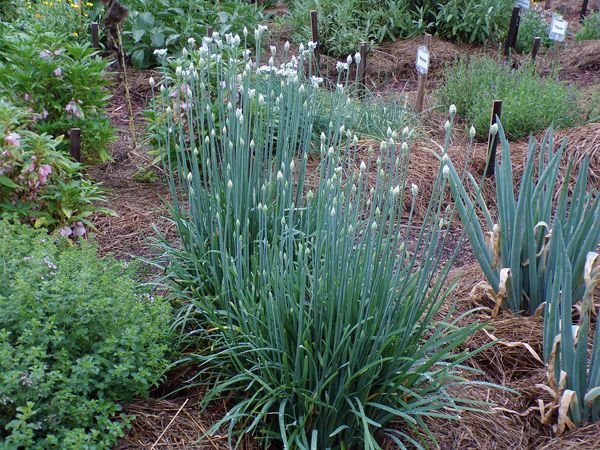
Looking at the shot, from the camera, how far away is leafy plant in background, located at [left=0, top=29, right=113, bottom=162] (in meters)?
4.34

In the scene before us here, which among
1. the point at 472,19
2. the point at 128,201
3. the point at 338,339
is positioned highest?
the point at 338,339

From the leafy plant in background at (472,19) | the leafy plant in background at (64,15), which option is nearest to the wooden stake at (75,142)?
the leafy plant in background at (64,15)

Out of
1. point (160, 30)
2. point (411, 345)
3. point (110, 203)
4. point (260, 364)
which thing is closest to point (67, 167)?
point (110, 203)

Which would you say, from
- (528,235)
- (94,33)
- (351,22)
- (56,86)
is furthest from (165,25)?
(528,235)

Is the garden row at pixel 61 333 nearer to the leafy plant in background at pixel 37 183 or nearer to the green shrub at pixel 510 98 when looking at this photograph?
the leafy plant in background at pixel 37 183

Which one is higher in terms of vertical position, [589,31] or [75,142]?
[75,142]

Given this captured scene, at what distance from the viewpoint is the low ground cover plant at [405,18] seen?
8.75 m

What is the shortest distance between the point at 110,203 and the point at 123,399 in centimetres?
214

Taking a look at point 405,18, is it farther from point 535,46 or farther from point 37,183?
point 37,183

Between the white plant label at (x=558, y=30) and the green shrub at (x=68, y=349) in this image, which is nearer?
the green shrub at (x=68, y=349)

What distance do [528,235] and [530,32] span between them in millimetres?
6710

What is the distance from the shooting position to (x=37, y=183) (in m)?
3.68

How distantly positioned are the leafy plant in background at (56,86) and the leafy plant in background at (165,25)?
2564mm

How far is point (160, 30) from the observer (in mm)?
7219
